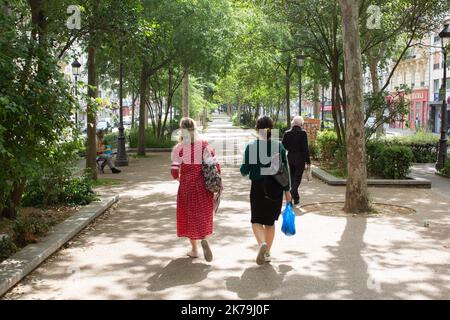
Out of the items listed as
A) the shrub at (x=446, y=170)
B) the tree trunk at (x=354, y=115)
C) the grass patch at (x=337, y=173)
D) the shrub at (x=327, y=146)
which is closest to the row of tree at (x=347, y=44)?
the tree trunk at (x=354, y=115)

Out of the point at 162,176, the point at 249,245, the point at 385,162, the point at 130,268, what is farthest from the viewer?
the point at 162,176

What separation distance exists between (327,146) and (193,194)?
14235 millimetres

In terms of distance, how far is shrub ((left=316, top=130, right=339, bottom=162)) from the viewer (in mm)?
20017

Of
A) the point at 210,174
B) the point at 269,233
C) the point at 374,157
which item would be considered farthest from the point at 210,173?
the point at 374,157

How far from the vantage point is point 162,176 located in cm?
1770

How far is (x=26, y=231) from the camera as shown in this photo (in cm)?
774

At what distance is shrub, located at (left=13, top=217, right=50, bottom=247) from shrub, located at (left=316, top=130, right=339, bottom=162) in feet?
42.1

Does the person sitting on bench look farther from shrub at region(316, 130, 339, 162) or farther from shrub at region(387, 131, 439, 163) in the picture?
shrub at region(387, 131, 439, 163)

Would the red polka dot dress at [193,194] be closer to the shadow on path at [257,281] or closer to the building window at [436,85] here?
the shadow on path at [257,281]

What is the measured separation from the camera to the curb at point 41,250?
605 centimetres

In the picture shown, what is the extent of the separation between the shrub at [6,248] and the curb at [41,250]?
10cm

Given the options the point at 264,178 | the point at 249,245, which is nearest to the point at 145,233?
the point at 249,245

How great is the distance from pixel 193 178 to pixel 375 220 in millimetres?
4263
